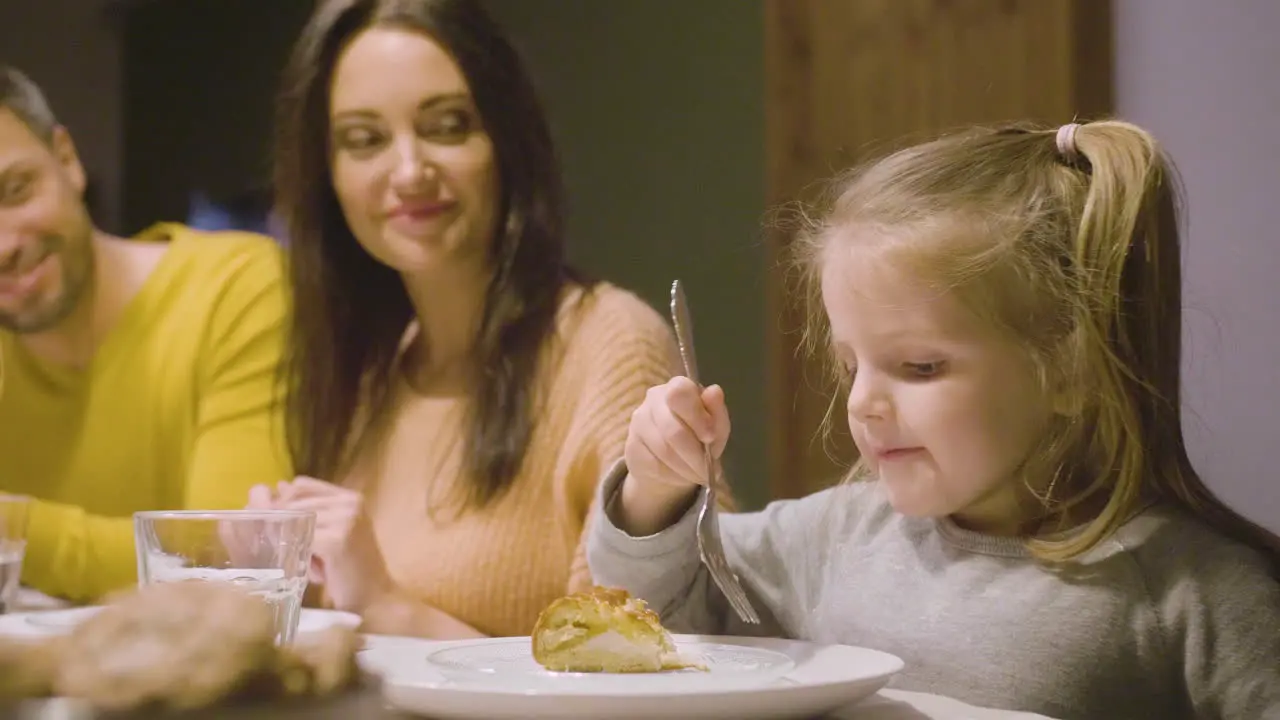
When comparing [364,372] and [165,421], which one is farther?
[165,421]

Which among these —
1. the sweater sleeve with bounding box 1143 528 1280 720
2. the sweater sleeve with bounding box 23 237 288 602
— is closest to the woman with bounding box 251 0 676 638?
the sweater sleeve with bounding box 23 237 288 602

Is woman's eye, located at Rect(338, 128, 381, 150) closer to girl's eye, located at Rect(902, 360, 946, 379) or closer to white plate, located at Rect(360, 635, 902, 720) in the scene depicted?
girl's eye, located at Rect(902, 360, 946, 379)

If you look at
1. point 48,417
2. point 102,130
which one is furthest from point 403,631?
point 102,130

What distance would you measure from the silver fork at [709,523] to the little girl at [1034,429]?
0.02 metres

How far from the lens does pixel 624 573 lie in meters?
0.88

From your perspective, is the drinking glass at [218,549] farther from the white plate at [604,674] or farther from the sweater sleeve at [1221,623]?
the sweater sleeve at [1221,623]

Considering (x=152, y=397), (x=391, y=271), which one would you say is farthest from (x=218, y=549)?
(x=152, y=397)

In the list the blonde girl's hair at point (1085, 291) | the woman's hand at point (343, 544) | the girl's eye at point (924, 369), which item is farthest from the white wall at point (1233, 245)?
the woman's hand at point (343, 544)

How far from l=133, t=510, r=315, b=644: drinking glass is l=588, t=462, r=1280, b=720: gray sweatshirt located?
0.29 m

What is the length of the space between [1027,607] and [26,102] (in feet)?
5.13

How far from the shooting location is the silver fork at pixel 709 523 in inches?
30.5

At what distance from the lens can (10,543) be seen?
933mm

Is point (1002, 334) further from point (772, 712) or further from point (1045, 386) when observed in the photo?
point (772, 712)

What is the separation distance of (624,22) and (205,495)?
4.14ft
